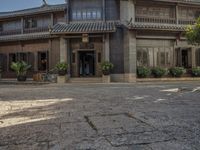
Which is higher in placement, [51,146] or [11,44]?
[11,44]

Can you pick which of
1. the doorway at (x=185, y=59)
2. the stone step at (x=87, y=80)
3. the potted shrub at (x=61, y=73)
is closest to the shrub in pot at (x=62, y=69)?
the potted shrub at (x=61, y=73)

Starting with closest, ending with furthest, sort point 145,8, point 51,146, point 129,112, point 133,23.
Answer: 1. point 51,146
2. point 129,112
3. point 133,23
4. point 145,8

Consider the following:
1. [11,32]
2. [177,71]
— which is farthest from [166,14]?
[11,32]

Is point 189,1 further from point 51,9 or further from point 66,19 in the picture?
point 51,9

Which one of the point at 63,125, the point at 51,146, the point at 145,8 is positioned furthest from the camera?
the point at 145,8

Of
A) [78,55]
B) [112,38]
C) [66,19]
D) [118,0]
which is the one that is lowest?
[78,55]

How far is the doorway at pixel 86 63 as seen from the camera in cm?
2155

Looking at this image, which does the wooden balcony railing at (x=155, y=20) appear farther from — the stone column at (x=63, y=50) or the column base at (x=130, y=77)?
the stone column at (x=63, y=50)

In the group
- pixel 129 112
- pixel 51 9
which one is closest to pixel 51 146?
pixel 129 112

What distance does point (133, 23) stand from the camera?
19844 mm

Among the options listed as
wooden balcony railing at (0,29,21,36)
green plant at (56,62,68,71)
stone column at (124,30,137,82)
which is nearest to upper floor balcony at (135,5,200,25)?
stone column at (124,30,137,82)

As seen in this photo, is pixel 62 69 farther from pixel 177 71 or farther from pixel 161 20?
pixel 161 20

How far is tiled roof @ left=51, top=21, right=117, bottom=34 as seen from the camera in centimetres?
1877

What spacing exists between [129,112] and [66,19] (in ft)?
53.7
